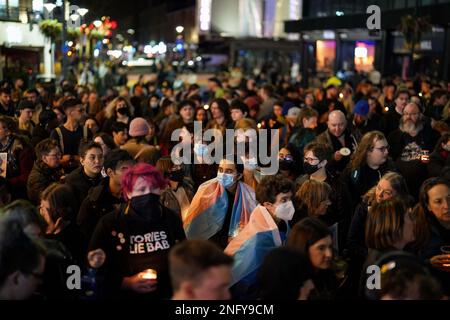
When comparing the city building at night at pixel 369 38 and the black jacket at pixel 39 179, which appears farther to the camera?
the city building at night at pixel 369 38

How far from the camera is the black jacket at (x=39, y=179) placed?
23.9 feet

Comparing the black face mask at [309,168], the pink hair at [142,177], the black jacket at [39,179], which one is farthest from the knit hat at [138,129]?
the pink hair at [142,177]

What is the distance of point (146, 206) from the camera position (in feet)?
15.7

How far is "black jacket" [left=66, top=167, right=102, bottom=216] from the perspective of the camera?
654 centimetres

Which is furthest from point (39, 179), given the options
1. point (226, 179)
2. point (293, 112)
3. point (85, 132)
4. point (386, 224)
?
point (293, 112)

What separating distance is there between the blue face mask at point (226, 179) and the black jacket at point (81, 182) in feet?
3.88

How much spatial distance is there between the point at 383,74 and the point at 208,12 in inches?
1468

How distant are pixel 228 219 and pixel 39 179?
2.22m

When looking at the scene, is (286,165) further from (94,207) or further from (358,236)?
(94,207)

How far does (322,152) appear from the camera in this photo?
23.8 feet

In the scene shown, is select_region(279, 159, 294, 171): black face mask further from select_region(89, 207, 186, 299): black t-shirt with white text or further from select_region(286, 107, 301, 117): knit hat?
select_region(286, 107, 301, 117): knit hat

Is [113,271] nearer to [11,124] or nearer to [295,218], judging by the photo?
[295,218]

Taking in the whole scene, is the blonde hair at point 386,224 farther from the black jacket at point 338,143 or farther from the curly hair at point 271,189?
the black jacket at point 338,143


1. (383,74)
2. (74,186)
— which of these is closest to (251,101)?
(74,186)
